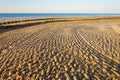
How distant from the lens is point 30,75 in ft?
23.2

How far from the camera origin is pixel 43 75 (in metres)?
7.08

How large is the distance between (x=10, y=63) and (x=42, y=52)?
8.46 feet

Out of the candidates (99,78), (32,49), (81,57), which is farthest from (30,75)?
(32,49)

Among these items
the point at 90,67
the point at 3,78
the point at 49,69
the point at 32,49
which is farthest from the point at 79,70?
the point at 32,49

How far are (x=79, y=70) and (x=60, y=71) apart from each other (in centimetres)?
88

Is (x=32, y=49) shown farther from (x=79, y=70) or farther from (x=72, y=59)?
(x=79, y=70)

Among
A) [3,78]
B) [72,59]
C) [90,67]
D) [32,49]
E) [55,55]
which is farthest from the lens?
[32,49]

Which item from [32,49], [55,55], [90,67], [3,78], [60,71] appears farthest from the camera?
[32,49]

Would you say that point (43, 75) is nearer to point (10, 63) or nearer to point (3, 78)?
point (3, 78)

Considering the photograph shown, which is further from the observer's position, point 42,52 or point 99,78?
point 42,52

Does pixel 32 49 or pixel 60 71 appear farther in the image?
pixel 32 49

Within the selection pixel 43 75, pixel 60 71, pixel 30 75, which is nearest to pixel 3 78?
pixel 30 75

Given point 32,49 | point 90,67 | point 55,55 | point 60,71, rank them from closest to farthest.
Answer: point 60,71
point 90,67
point 55,55
point 32,49

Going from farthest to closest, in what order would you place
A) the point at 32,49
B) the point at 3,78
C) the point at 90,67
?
the point at 32,49, the point at 90,67, the point at 3,78
